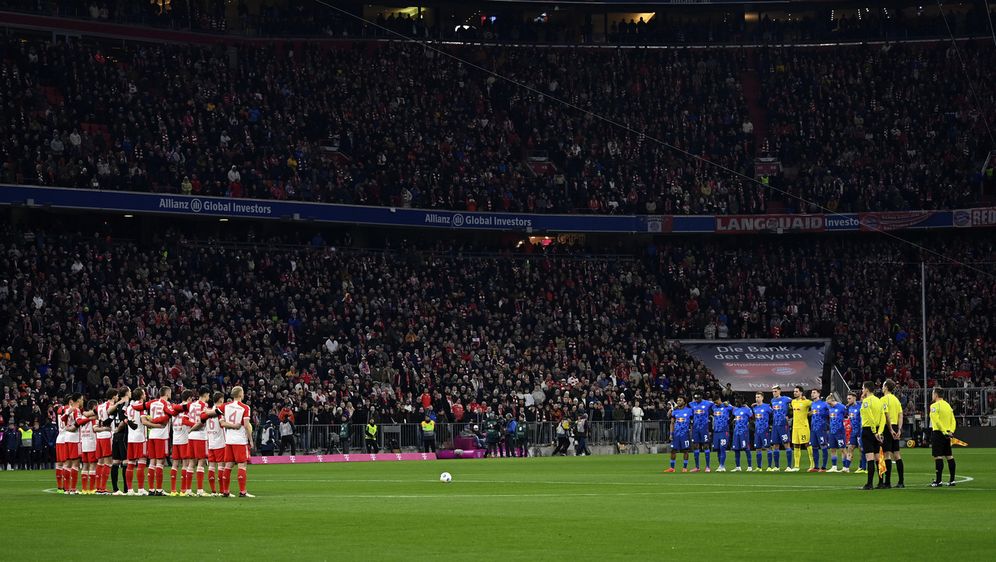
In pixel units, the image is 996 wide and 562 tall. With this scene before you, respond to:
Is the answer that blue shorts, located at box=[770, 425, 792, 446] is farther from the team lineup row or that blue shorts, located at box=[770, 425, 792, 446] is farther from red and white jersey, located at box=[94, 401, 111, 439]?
red and white jersey, located at box=[94, 401, 111, 439]

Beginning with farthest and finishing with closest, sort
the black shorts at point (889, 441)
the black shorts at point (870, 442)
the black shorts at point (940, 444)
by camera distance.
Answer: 1. the black shorts at point (870, 442)
2. the black shorts at point (940, 444)
3. the black shorts at point (889, 441)

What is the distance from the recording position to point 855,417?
38.8 m

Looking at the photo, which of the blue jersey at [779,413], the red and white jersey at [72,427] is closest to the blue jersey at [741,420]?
the blue jersey at [779,413]

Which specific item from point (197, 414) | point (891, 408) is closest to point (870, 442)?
point (891, 408)

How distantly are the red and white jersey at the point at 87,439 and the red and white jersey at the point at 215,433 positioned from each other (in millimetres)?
3659

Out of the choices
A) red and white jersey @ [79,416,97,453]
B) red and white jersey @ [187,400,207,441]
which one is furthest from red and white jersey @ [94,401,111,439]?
red and white jersey @ [187,400,207,441]

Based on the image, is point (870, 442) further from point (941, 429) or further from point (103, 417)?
point (103, 417)

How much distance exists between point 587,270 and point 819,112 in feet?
50.2

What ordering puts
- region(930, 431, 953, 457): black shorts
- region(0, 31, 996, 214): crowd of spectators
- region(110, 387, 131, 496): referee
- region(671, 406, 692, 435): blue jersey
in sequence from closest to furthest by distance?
region(930, 431, 953, 457): black shorts
region(110, 387, 131, 496): referee
region(671, 406, 692, 435): blue jersey
region(0, 31, 996, 214): crowd of spectators

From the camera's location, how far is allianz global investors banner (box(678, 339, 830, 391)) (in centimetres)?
6488

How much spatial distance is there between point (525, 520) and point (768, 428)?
21155mm

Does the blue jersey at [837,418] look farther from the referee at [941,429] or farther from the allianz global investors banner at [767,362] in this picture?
the allianz global investors banner at [767,362]

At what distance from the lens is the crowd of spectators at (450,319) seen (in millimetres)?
52562

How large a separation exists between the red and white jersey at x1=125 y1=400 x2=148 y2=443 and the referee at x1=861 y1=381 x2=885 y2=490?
14.5 meters
